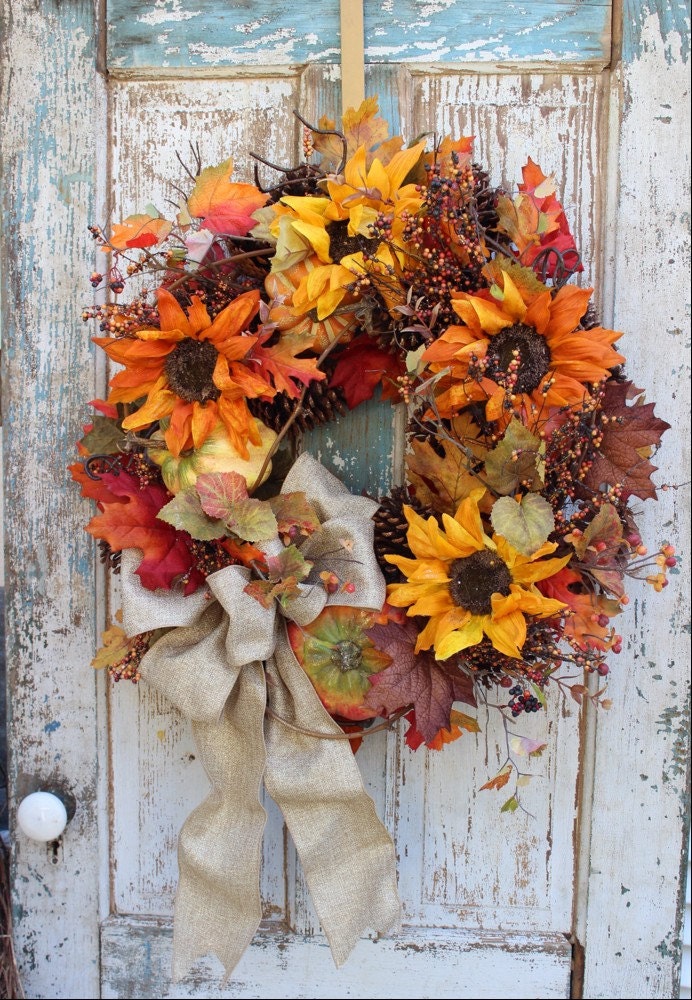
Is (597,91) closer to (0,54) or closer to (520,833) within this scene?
(0,54)

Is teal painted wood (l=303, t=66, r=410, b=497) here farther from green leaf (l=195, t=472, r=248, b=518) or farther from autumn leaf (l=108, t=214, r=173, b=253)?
autumn leaf (l=108, t=214, r=173, b=253)

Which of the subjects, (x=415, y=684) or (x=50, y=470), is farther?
(x=50, y=470)

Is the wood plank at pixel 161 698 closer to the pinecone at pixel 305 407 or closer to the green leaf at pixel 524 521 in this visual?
the pinecone at pixel 305 407

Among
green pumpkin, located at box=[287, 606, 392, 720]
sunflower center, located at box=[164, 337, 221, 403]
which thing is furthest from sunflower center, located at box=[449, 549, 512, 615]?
sunflower center, located at box=[164, 337, 221, 403]

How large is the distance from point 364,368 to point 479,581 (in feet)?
0.93

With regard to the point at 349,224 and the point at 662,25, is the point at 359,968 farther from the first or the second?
the point at 662,25

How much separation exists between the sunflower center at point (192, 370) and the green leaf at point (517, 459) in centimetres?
30

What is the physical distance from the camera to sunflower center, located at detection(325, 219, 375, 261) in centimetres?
77

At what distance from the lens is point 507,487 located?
750mm

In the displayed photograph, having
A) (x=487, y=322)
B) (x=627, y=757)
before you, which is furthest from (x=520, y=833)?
(x=487, y=322)

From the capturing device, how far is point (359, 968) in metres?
1.01

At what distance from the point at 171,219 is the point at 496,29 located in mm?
457

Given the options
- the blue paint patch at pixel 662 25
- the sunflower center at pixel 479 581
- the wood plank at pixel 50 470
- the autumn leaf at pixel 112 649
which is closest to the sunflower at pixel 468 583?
the sunflower center at pixel 479 581

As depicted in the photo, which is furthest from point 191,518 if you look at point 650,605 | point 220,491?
point 650,605
